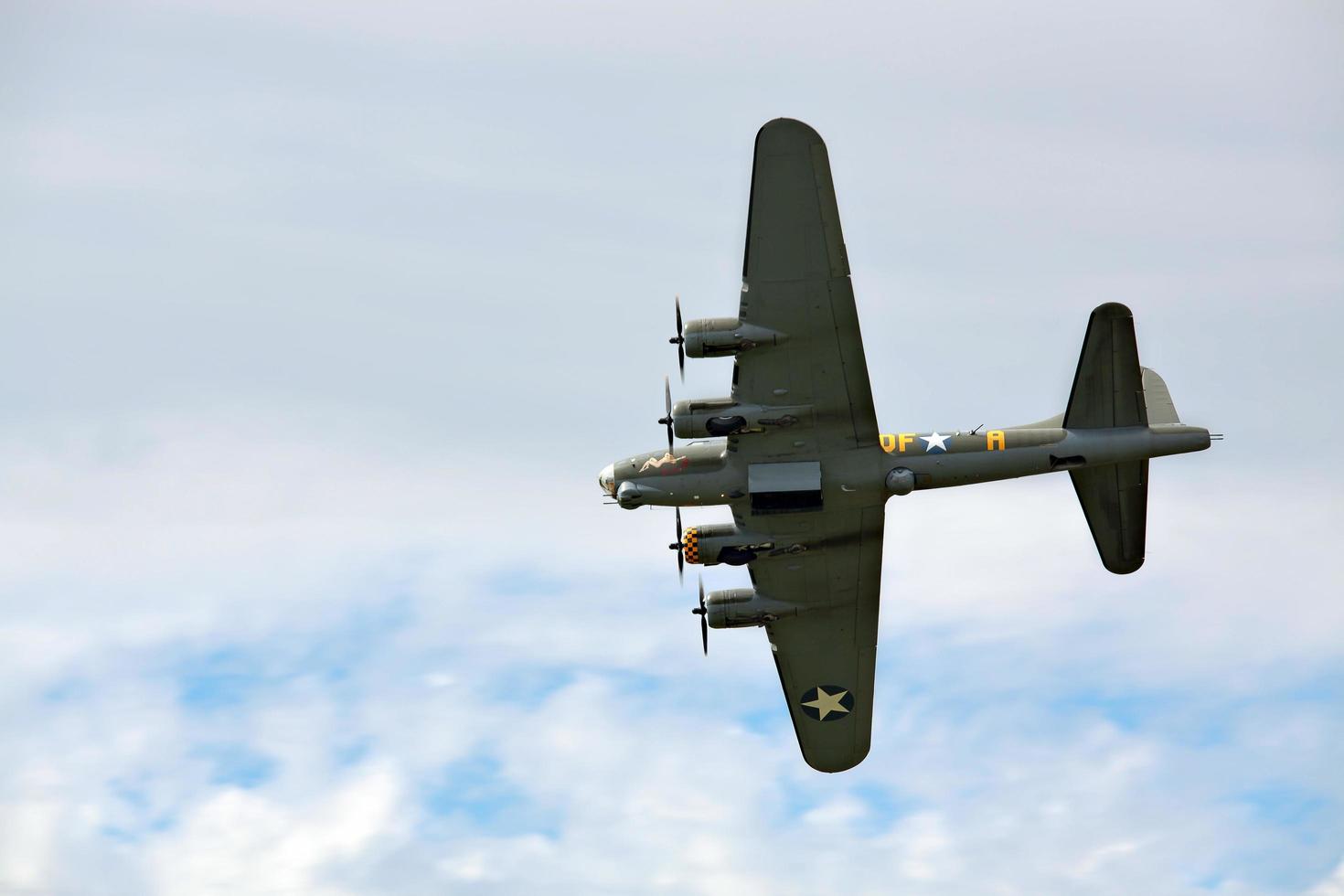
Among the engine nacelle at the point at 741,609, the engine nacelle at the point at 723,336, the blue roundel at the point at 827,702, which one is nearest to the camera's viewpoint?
the engine nacelle at the point at 723,336

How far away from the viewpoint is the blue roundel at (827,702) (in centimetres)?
4972

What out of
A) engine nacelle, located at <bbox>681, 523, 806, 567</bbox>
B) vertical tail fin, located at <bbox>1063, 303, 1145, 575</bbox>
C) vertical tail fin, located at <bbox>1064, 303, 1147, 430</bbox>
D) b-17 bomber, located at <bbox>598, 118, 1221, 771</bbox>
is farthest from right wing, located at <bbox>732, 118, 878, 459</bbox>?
vertical tail fin, located at <bbox>1063, 303, 1145, 575</bbox>

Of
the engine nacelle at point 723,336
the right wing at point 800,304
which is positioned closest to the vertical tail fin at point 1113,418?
the right wing at point 800,304

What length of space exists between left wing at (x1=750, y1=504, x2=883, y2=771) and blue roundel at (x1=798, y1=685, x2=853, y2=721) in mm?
29

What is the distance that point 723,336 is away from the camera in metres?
41.0

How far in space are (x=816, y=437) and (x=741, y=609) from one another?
24.3 feet

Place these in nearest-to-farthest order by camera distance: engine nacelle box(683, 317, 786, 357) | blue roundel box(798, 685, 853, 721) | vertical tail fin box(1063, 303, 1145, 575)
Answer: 1. engine nacelle box(683, 317, 786, 357)
2. vertical tail fin box(1063, 303, 1145, 575)
3. blue roundel box(798, 685, 853, 721)

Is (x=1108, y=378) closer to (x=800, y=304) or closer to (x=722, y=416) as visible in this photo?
(x=800, y=304)

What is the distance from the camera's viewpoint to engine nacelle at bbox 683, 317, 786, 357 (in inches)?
1614

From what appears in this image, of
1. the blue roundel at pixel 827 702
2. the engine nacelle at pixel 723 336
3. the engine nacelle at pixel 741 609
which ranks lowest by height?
the blue roundel at pixel 827 702

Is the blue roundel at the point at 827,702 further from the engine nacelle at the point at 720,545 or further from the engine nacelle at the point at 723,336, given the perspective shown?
the engine nacelle at the point at 723,336

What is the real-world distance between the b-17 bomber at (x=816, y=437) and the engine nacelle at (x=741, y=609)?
12 cm

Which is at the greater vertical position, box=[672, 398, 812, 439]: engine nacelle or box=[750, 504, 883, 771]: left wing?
box=[672, 398, 812, 439]: engine nacelle

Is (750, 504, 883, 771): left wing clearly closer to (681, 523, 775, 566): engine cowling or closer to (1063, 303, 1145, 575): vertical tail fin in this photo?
(681, 523, 775, 566): engine cowling
